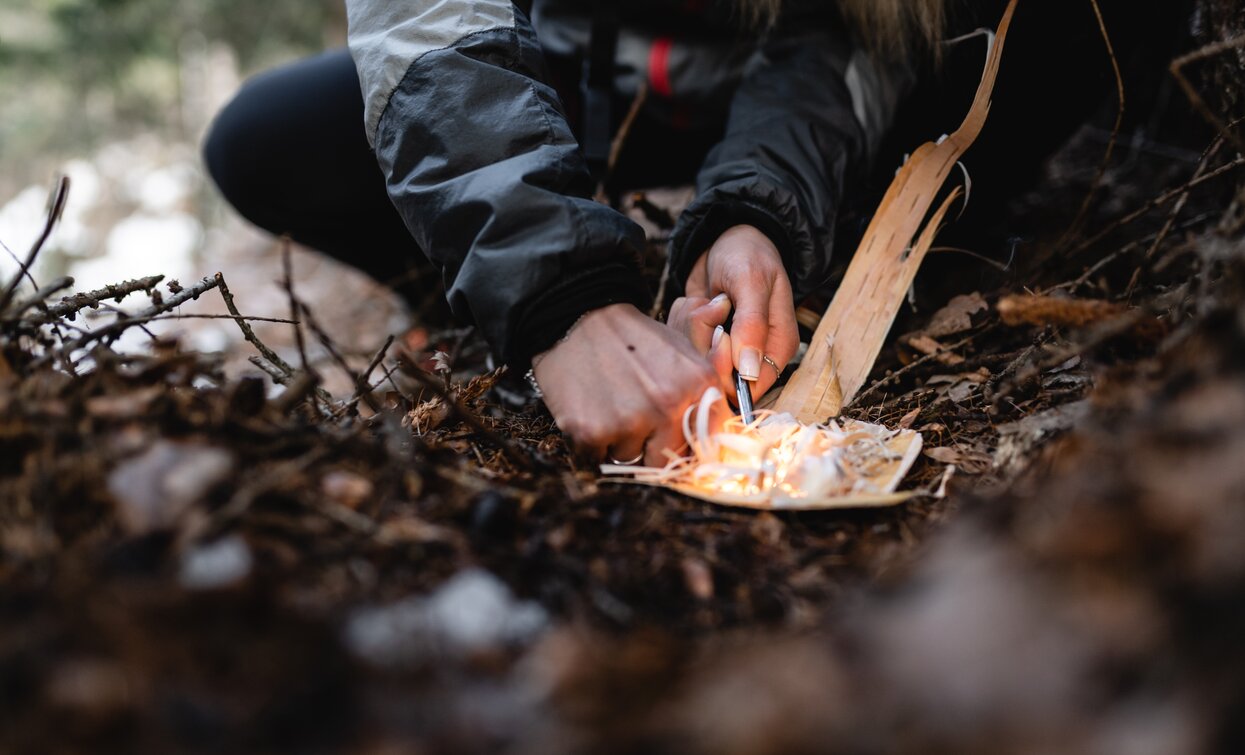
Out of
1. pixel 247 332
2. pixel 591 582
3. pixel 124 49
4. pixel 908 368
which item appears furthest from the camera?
pixel 124 49

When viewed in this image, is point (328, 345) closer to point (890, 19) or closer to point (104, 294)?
point (104, 294)

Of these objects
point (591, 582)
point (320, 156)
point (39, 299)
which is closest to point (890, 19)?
point (591, 582)

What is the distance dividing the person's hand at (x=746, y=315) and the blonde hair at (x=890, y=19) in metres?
0.87

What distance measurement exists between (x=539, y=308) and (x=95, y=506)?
2.80ft

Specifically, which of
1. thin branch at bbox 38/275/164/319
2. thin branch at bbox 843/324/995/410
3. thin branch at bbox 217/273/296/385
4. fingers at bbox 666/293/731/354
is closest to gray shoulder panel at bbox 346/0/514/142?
thin branch at bbox 217/273/296/385

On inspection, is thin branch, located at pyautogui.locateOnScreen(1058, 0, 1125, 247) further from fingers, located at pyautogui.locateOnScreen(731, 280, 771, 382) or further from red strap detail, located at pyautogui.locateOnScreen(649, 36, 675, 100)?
red strap detail, located at pyautogui.locateOnScreen(649, 36, 675, 100)

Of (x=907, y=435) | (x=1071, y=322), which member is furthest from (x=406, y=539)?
(x=1071, y=322)

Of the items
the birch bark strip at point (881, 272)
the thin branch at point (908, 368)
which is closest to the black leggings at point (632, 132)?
the birch bark strip at point (881, 272)

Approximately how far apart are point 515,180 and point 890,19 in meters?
1.42

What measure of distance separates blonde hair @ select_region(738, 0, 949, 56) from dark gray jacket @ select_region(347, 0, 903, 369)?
13.1 inches

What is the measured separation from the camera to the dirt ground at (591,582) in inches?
24.2

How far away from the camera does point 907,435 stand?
1461 mm

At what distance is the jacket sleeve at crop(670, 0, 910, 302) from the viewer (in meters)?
2.04

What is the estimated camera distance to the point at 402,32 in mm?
1721
